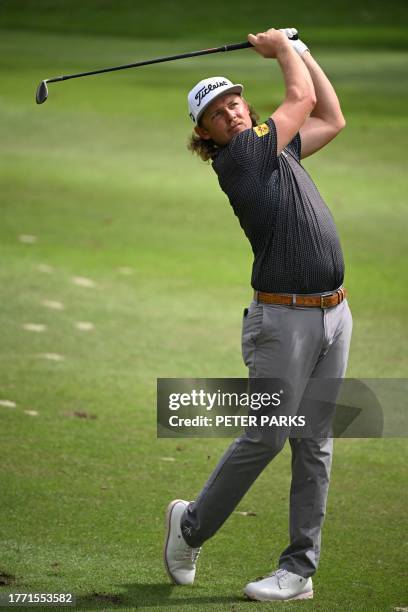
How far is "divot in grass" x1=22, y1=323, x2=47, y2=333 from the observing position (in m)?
8.24

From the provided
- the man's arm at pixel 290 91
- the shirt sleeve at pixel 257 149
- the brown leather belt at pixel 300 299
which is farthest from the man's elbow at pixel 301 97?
the brown leather belt at pixel 300 299

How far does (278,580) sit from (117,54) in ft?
63.9

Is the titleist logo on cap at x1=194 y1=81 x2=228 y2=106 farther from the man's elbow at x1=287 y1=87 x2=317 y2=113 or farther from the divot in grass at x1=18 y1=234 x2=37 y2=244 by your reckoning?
the divot in grass at x1=18 y1=234 x2=37 y2=244

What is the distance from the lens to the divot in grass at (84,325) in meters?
8.35

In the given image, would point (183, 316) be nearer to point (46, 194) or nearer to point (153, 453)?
point (153, 453)

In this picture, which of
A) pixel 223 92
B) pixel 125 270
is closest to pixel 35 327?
pixel 125 270

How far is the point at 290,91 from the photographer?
4297 mm

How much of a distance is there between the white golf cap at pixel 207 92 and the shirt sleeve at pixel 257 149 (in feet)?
0.68

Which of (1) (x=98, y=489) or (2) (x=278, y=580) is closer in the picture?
(2) (x=278, y=580)

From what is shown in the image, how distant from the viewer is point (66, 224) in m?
11.5

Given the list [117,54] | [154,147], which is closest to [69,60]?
[117,54]

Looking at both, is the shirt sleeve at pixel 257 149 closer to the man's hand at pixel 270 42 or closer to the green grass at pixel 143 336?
the man's hand at pixel 270 42

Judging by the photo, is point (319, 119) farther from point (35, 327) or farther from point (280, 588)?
point (35, 327)

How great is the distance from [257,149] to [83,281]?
5498mm
